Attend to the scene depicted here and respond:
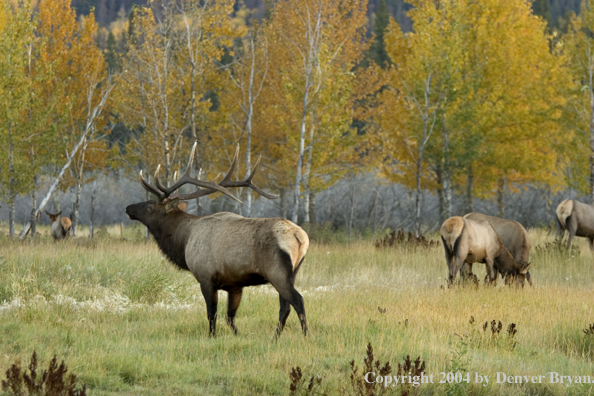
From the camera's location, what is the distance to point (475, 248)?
404 inches

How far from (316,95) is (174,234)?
1145 centimetres

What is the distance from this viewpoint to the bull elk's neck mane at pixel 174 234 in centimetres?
778

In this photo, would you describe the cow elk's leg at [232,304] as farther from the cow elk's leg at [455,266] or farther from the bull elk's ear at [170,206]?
the cow elk's leg at [455,266]

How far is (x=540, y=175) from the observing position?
21906 millimetres

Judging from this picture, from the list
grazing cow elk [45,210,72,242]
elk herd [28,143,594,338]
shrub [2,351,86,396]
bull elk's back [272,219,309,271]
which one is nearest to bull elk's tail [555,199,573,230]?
elk herd [28,143,594,338]

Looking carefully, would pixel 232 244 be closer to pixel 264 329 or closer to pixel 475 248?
pixel 264 329

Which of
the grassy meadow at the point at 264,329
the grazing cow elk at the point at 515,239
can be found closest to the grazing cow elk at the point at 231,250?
the grassy meadow at the point at 264,329

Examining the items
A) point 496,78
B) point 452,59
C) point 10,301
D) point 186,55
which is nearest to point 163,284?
point 10,301

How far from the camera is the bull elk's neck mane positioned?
778 cm

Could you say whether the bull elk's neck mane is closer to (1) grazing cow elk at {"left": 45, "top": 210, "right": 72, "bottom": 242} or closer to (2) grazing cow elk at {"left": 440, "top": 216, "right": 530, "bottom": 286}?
(2) grazing cow elk at {"left": 440, "top": 216, "right": 530, "bottom": 286}

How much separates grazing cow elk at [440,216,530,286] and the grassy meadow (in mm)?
598

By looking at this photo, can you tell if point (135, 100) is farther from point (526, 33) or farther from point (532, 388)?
point (532, 388)

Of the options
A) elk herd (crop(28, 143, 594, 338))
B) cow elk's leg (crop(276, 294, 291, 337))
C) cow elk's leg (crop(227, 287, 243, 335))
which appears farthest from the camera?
cow elk's leg (crop(227, 287, 243, 335))

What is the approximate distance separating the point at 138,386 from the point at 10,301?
3847mm
